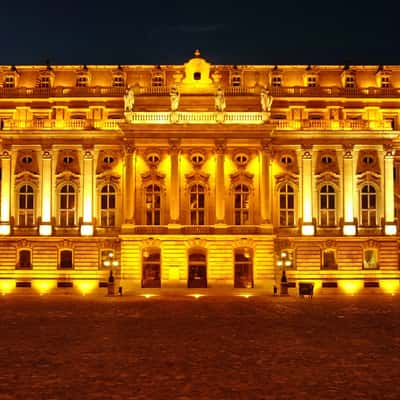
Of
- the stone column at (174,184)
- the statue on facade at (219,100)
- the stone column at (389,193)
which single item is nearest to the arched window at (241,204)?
the stone column at (174,184)

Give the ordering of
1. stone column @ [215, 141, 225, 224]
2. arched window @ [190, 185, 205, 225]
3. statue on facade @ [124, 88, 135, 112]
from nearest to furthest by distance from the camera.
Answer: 1. stone column @ [215, 141, 225, 224]
2. statue on facade @ [124, 88, 135, 112]
3. arched window @ [190, 185, 205, 225]

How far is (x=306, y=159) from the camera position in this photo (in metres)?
67.4

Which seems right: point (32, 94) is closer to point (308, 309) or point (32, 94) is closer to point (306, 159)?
point (306, 159)

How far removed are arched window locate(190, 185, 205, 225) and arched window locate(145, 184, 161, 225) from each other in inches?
118

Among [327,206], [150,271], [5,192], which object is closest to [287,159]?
[327,206]

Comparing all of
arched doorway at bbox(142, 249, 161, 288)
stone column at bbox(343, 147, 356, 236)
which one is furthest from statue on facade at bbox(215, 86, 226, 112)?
arched doorway at bbox(142, 249, 161, 288)

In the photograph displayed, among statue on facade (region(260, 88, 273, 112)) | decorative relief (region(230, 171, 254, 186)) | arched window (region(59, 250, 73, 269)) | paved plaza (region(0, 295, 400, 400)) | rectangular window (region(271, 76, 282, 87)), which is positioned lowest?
paved plaza (region(0, 295, 400, 400))

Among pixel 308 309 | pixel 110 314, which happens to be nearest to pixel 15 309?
pixel 110 314

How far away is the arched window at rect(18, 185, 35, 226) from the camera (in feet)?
220

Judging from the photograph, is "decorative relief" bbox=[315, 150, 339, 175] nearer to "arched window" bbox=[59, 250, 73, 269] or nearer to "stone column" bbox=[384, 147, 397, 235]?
"stone column" bbox=[384, 147, 397, 235]

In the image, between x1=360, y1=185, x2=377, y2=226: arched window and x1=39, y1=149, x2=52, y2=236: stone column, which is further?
x1=360, y1=185, x2=377, y2=226: arched window

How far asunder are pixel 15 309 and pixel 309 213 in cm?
3411

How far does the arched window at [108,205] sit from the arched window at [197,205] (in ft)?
24.4

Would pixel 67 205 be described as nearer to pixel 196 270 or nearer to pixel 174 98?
pixel 196 270
